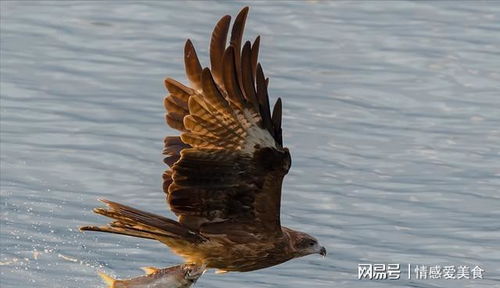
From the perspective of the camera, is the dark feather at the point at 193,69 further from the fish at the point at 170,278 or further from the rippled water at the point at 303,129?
the rippled water at the point at 303,129

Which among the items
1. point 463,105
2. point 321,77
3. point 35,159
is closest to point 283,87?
point 321,77

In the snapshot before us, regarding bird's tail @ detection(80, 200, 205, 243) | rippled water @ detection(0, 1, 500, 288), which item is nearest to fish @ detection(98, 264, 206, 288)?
bird's tail @ detection(80, 200, 205, 243)

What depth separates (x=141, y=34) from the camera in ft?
62.0

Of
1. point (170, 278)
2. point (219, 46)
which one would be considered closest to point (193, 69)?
point (219, 46)

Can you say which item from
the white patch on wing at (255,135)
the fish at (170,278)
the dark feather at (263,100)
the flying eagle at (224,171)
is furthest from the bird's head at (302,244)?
the dark feather at (263,100)

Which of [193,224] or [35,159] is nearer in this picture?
[193,224]

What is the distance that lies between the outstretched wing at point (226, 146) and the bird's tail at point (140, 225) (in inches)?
3.2

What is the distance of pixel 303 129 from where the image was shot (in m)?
16.1

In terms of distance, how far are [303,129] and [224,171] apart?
515cm

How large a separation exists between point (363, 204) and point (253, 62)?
4.22 meters

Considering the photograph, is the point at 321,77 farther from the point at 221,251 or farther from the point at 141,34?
the point at 221,251

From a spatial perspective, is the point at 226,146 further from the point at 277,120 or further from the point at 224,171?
the point at 277,120

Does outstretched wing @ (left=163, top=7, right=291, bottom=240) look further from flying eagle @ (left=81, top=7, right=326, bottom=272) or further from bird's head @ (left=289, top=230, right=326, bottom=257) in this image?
bird's head @ (left=289, top=230, right=326, bottom=257)

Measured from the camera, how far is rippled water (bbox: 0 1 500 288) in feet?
44.2
